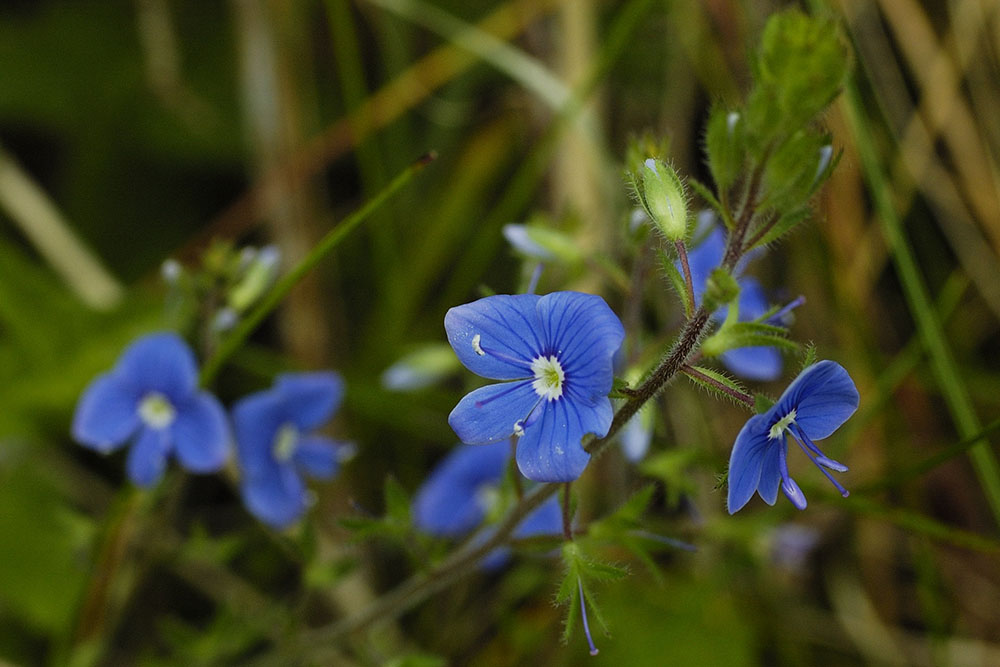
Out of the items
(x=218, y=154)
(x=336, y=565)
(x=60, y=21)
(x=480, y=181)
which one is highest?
(x=60, y=21)

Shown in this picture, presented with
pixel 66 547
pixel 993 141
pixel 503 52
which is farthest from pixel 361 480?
pixel 993 141

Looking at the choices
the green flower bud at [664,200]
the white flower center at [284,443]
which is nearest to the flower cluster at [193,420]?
the white flower center at [284,443]

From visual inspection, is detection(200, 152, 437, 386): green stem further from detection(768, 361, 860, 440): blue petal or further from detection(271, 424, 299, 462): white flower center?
detection(768, 361, 860, 440): blue petal

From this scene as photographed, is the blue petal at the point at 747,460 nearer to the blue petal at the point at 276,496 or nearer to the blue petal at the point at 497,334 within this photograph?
the blue petal at the point at 497,334

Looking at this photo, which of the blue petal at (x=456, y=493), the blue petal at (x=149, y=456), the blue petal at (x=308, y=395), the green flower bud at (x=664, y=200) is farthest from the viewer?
the blue petal at (x=456, y=493)

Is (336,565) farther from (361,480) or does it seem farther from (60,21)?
(60,21)

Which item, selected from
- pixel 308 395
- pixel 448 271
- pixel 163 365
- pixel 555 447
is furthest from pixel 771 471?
pixel 448 271
